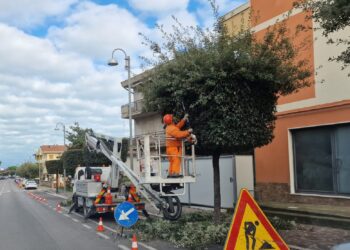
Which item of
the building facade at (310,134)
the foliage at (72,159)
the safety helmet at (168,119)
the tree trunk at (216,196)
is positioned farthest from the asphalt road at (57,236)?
the foliage at (72,159)

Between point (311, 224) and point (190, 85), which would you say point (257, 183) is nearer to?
point (311, 224)

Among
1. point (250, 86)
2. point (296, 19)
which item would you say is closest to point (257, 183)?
point (296, 19)

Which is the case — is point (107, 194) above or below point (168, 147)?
below

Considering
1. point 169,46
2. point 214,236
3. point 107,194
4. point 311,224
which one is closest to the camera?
point 214,236

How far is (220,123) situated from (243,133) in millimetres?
595

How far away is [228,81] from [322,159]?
565 centimetres

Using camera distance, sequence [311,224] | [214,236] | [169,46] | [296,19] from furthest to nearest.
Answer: [296,19] → [311,224] → [169,46] → [214,236]

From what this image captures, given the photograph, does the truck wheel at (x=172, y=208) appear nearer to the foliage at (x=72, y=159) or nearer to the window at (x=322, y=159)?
the window at (x=322, y=159)

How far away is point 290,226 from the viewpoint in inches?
490

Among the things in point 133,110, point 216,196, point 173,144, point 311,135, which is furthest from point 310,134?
point 133,110

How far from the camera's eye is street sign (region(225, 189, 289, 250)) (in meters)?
5.50

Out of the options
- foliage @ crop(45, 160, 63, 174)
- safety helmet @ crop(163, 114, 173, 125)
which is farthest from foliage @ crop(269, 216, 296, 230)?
foliage @ crop(45, 160, 63, 174)

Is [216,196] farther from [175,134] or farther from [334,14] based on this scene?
[334,14]

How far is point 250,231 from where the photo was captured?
555 centimetres
